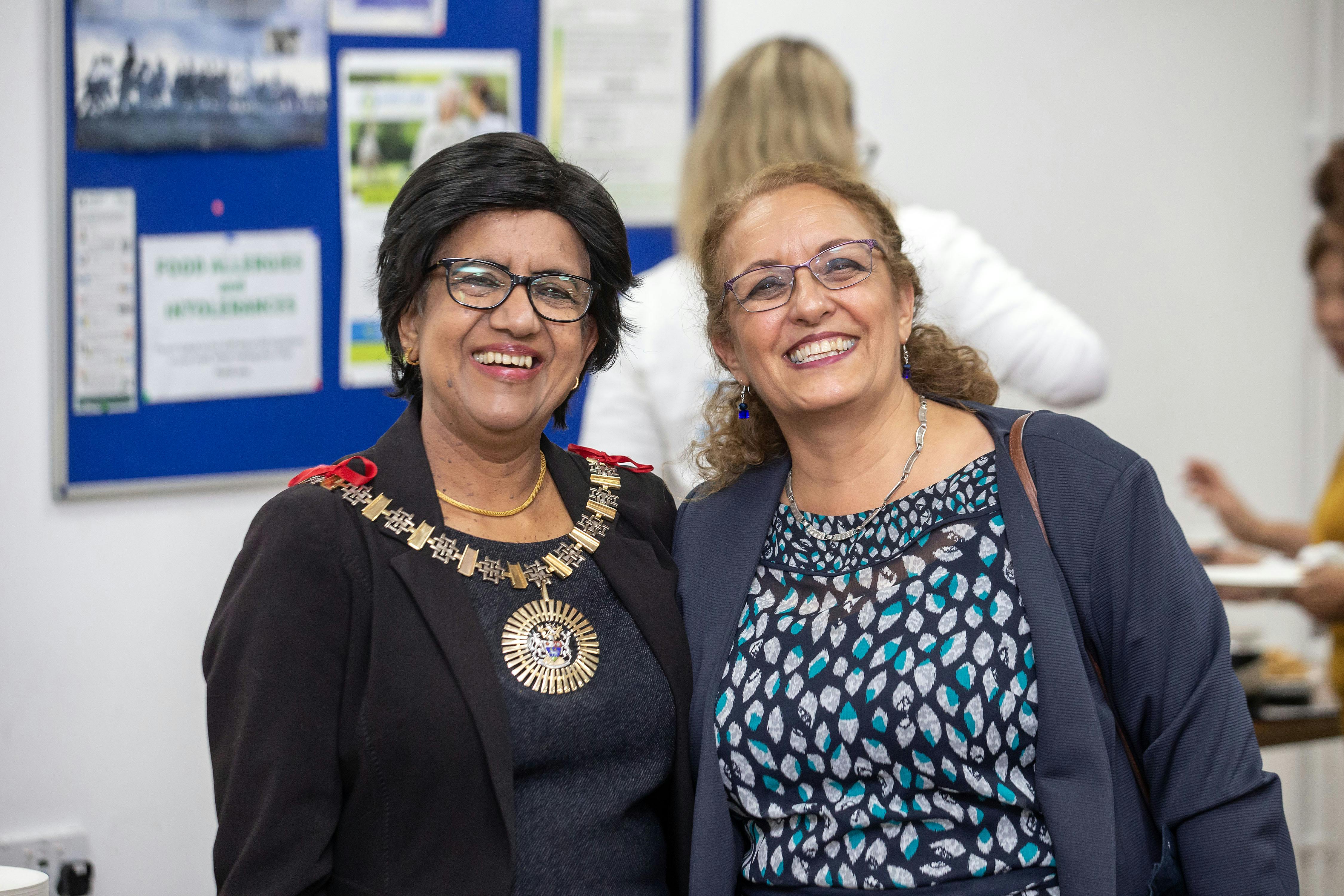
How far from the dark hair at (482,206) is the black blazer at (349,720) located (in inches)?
12.6

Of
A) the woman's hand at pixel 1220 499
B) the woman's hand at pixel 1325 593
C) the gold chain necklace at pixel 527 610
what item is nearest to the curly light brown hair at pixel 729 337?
the gold chain necklace at pixel 527 610

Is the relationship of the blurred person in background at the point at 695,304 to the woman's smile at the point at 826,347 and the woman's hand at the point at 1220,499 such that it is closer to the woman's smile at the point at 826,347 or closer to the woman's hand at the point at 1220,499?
the woman's smile at the point at 826,347

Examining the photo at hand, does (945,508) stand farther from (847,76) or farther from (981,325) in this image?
(847,76)

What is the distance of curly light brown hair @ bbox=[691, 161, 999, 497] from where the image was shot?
1.80 m

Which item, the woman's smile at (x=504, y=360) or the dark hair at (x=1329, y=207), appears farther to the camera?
the dark hair at (x=1329, y=207)

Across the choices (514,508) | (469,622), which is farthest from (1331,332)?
(469,622)

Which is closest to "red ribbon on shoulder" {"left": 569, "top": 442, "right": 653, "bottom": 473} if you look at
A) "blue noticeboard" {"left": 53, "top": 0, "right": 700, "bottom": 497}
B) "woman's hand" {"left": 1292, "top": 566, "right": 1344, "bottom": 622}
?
"blue noticeboard" {"left": 53, "top": 0, "right": 700, "bottom": 497}

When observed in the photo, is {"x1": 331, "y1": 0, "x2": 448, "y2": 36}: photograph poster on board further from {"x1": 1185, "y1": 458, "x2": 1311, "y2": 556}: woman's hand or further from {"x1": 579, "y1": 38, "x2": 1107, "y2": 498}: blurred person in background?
{"x1": 1185, "y1": 458, "x2": 1311, "y2": 556}: woman's hand

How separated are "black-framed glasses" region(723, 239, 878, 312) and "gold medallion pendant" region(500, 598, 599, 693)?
1.78 ft

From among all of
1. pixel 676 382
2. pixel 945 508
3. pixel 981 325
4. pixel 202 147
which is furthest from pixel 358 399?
pixel 945 508

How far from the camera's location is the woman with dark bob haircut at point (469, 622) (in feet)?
4.60

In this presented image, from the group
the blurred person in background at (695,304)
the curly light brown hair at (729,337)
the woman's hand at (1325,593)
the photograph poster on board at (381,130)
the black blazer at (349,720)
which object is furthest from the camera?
the photograph poster on board at (381,130)

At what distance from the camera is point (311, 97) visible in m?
2.66

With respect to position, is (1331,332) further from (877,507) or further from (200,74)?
(200,74)
